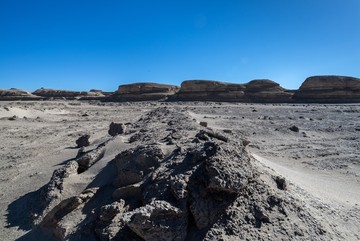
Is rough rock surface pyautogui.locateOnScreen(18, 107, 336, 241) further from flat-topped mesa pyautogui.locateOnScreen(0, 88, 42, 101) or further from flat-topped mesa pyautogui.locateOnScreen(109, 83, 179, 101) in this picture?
flat-topped mesa pyautogui.locateOnScreen(0, 88, 42, 101)

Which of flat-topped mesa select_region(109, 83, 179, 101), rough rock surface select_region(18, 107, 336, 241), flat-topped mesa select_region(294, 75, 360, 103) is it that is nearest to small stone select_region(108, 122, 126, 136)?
rough rock surface select_region(18, 107, 336, 241)

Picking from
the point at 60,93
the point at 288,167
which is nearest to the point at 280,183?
the point at 288,167

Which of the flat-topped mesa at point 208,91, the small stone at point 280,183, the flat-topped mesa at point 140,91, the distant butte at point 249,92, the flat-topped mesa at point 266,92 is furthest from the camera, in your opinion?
the flat-topped mesa at point 140,91

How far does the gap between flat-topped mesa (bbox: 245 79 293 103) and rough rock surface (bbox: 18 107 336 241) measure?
30.1m

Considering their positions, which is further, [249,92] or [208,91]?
[208,91]

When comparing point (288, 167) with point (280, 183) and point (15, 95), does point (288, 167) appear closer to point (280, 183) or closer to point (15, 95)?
point (280, 183)

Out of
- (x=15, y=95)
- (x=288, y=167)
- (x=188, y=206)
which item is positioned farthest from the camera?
(x=15, y=95)

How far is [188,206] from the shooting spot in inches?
105

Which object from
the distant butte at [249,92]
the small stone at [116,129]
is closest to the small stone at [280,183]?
the small stone at [116,129]

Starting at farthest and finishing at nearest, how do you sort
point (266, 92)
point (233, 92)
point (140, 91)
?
point (140, 91) < point (233, 92) < point (266, 92)

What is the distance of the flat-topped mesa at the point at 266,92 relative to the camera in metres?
32.3

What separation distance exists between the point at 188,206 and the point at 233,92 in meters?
32.0

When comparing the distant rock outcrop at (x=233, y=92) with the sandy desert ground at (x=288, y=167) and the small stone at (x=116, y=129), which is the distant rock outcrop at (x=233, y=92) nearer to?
the sandy desert ground at (x=288, y=167)

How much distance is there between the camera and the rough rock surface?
2512mm
